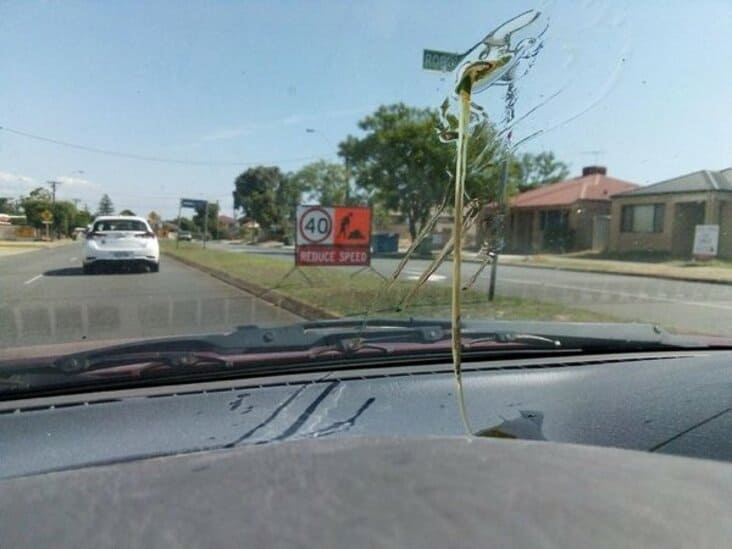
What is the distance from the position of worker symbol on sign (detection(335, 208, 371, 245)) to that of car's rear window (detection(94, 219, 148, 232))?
16.5 ft

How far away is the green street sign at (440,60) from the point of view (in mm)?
2882

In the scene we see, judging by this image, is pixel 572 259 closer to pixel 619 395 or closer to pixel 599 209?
pixel 599 209

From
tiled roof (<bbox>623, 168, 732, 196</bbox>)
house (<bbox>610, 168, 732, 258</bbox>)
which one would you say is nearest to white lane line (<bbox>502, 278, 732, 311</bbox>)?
house (<bbox>610, 168, 732, 258</bbox>)

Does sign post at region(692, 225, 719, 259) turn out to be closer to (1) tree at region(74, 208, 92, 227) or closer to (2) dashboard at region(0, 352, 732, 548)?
(2) dashboard at region(0, 352, 732, 548)

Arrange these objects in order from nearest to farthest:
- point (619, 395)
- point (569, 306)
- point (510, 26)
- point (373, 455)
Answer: point (373, 455) < point (510, 26) < point (619, 395) < point (569, 306)

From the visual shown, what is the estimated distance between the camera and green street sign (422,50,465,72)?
2.88 m

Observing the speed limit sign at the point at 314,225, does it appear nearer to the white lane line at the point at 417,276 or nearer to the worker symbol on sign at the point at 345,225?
the worker symbol on sign at the point at 345,225

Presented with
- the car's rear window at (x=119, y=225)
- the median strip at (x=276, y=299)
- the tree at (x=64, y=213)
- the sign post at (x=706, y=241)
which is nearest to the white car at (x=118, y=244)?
the car's rear window at (x=119, y=225)

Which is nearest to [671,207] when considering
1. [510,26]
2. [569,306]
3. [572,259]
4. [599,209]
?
[599,209]

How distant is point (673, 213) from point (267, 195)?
617 cm

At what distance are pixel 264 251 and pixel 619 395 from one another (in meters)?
11.9

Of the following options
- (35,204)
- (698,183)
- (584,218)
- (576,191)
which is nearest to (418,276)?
(35,204)

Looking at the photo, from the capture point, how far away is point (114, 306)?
7.84 metres

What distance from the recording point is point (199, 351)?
125 inches
